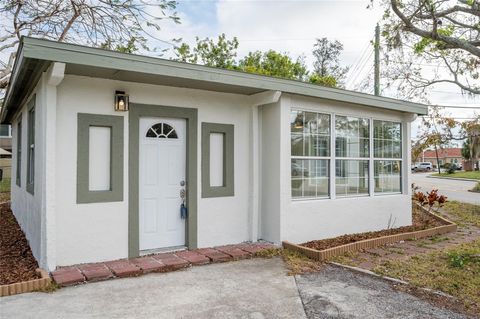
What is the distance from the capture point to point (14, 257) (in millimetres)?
5312

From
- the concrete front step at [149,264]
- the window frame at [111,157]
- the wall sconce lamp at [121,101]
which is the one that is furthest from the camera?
the wall sconce lamp at [121,101]

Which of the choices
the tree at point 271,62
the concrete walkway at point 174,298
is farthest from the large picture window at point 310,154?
the tree at point 271,62

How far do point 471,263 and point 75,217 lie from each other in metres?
5.54

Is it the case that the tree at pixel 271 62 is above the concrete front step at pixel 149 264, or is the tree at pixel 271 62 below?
above

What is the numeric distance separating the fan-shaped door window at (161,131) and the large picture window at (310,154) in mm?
2049

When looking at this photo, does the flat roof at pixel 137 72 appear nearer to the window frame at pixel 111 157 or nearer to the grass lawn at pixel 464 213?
the window frame at pixel 111 157

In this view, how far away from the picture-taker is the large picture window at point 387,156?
24.8 feet

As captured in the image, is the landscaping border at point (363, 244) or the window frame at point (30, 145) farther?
the window frame at point (30, 145)

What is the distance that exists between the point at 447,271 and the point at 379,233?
2.34m

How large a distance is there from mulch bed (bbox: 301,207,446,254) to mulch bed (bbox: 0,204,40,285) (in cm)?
411

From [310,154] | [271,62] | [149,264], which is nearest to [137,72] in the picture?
[149,264]

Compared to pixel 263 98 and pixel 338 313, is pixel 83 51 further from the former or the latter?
pixel 338 313

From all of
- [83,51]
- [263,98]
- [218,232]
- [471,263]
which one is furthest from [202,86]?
[471,263]

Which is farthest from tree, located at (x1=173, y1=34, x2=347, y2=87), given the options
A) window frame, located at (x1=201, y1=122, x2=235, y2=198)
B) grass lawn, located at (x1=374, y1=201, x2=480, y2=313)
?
grass lawn, located at (x1=374, y1=201, x2=480, y2=313)
